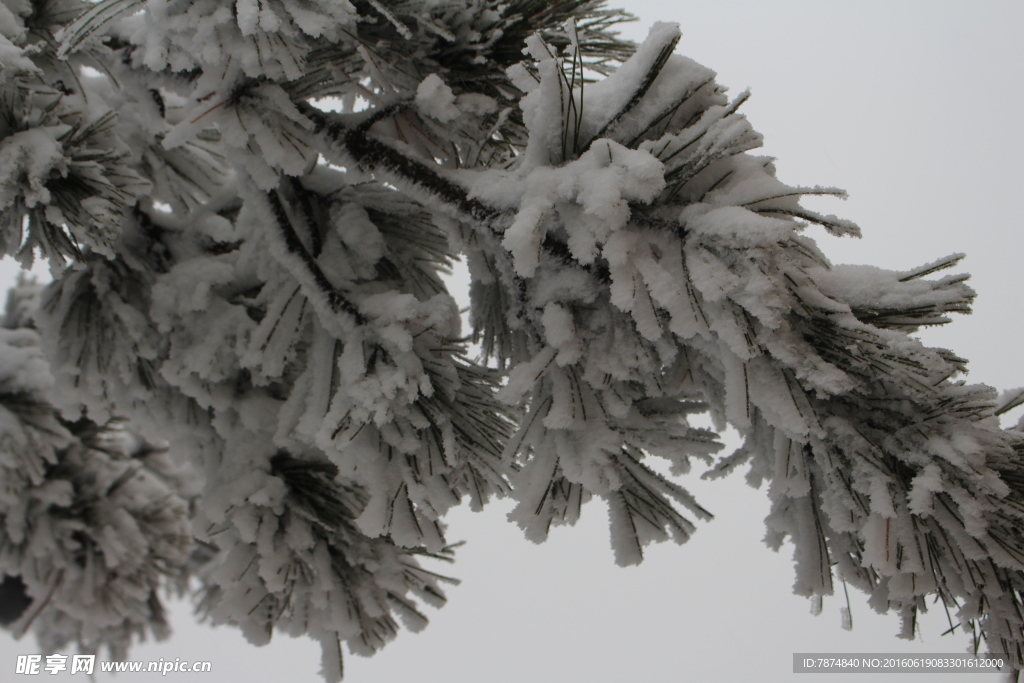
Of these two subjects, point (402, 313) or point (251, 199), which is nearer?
point (402, 313)

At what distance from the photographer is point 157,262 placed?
1.36m

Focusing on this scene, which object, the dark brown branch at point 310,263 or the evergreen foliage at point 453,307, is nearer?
the evergreen foliage at point 453,307

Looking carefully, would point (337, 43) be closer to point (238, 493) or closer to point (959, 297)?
point (238, 493)

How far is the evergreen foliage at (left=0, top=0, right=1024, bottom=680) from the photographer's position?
28.8 inches

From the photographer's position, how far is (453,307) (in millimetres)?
1166

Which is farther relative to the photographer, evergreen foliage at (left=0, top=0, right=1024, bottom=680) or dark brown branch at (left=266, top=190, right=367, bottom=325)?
dark brown branch at (left=266, top=190, right=367, bottom=325)

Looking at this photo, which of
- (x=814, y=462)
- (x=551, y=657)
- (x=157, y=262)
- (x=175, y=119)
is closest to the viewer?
(x=814, y=462)

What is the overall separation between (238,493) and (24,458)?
3.24 feet

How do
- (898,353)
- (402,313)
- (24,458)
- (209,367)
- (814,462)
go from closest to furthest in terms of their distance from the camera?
(898,353) < (814,462) < (402,313) < (209,367) < (24,458)

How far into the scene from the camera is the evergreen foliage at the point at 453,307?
73 centimetres

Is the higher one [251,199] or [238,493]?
[251,199]

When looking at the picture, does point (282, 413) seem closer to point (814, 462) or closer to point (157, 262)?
point (157, 262)

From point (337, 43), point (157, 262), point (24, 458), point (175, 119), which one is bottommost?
point (24, 458)

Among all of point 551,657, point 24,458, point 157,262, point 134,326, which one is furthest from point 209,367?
point 551,657
